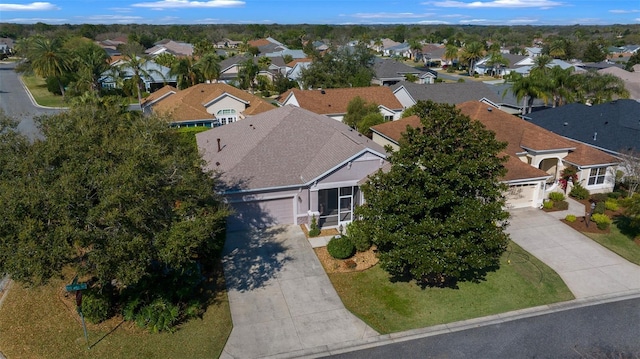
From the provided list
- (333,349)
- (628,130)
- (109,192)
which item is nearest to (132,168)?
(109,192)

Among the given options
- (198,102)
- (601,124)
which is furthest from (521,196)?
(198,102)

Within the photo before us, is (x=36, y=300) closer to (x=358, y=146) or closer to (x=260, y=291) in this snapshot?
(x=260, y=291)

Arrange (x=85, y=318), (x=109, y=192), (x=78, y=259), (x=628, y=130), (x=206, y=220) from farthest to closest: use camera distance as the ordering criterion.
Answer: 1. (x=628, y=130)
2. (x=85, y=318)
3. (x=206, y=220)
4. (x=78, y=259)
5. (x=109, y=192)

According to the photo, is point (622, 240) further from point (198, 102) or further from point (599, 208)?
point (198, 102)

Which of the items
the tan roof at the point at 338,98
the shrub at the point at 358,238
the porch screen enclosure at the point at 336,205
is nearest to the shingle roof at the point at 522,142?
the porch screen enclosure at the point at 336,205

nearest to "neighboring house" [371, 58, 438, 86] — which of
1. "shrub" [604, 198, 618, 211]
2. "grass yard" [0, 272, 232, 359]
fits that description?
"shrub" [604, 198, 618, 211]

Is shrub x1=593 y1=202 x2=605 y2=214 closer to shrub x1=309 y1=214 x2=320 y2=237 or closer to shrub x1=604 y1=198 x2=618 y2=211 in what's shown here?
shrub x1=604 y1=198 x2=618 y2=211

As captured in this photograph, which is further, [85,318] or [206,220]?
[85,318]
